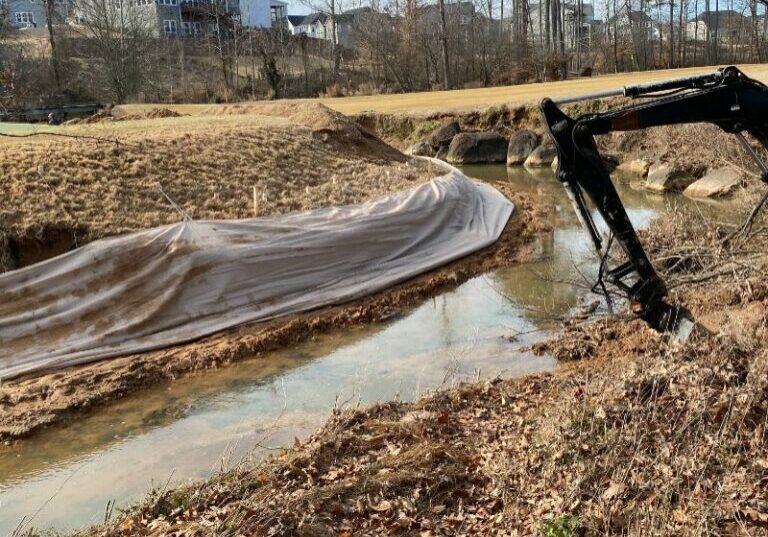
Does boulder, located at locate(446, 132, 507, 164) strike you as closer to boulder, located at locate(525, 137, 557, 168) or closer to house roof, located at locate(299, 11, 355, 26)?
boulder, located at locate(525, 137, 557, 168)

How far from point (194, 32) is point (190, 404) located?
57.4m

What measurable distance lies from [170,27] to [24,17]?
16.3m

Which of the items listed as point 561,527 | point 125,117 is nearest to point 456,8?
point 125,117

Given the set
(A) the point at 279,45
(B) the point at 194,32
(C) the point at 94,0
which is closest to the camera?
(C) the point at 94,0

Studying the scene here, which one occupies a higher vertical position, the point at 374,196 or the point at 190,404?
the point at 374,196

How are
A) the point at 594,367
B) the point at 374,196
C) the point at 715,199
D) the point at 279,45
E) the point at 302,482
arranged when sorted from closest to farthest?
the point at 302,482
the point at 594,367
the point at 374,196
the point at 715,199
the point at 279,45

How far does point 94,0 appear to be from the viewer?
44781mm

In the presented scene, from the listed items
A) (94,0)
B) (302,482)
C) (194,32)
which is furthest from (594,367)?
(194,32)

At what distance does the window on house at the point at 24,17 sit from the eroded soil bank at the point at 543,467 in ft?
234

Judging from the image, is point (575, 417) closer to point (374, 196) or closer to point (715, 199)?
point (374, 196)

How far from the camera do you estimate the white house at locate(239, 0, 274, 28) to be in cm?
6431

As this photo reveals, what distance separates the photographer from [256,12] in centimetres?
6775

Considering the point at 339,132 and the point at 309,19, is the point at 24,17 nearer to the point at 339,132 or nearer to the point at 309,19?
the point at 309,19

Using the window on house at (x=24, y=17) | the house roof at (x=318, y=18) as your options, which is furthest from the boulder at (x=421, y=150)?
the window on house at (x=24, y=17)
